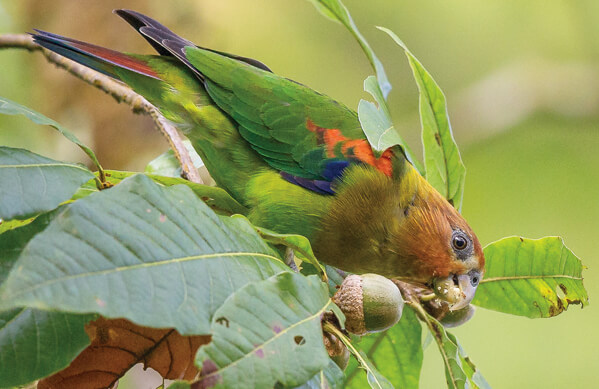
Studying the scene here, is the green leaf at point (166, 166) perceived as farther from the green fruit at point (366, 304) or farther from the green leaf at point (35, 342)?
the green leaf at point (35, 342)

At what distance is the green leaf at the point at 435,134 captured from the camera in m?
1.76

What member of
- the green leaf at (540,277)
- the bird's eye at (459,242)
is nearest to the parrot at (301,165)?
the bird's eye at (459,242)

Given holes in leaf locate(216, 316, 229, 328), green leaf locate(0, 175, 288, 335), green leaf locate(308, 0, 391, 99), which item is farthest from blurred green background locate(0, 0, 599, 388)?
holes in leaf locate(216, 316, 229, 328)

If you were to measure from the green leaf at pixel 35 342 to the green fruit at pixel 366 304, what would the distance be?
0.51 m

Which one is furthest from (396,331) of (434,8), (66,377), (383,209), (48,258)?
(434,8)

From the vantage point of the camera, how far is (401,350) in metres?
1.63

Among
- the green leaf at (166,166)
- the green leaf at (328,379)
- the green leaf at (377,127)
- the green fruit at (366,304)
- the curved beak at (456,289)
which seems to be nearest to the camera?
the green leaf at (328,379)

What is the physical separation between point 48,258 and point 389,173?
131 centimetres

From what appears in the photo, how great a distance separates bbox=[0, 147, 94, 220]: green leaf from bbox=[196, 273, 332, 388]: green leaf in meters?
0.36

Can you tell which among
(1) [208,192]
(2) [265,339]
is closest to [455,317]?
(1) [208,192]

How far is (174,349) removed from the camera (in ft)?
3.87

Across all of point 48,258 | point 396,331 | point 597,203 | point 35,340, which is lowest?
point 597,203

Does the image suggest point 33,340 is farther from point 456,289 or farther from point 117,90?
point 117,90

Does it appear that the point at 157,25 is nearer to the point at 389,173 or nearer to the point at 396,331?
the point at 389,173
